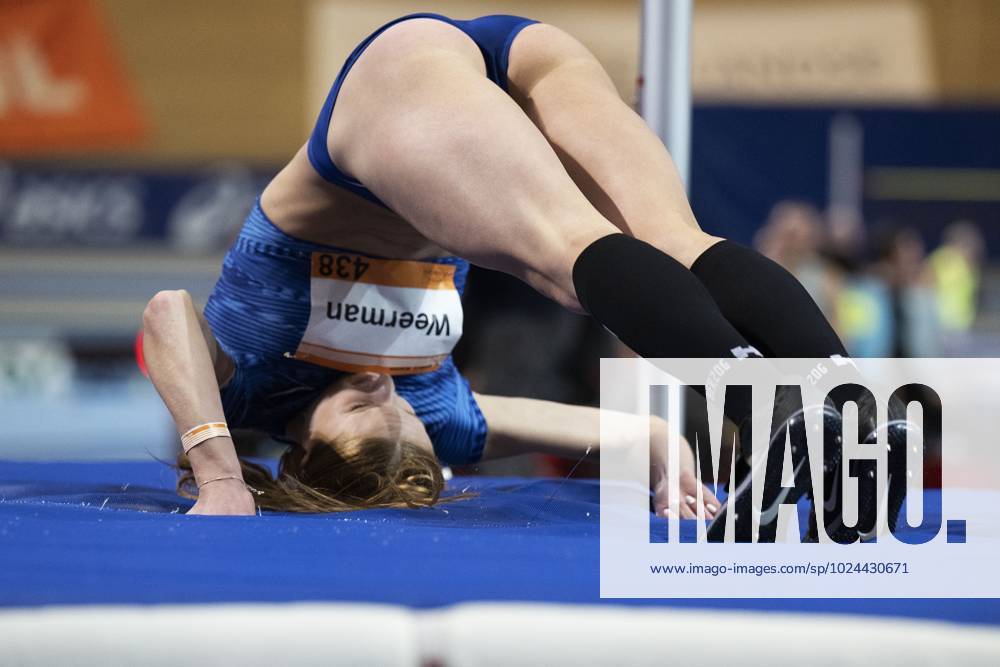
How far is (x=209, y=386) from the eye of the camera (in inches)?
58.4

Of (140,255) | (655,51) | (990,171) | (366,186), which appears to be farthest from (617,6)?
(366,186)

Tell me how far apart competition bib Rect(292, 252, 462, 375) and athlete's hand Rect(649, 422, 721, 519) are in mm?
385

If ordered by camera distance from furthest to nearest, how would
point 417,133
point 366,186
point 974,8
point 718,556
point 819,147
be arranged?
point 974,8 → point 819,147 → point 366,186 → point 417,133 → point 718,556

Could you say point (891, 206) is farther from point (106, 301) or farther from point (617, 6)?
point (106, 301)

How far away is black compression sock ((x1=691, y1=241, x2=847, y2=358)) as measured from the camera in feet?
3.83

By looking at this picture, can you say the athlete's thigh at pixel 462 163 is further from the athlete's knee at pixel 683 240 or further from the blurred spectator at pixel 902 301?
the blurred spectator at pixel 902 301

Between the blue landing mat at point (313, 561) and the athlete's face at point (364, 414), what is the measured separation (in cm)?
20

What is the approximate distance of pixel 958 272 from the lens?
247 inches

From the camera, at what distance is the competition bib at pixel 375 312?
165cm

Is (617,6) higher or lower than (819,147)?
higher

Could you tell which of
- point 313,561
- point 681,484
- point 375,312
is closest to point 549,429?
point 681,484

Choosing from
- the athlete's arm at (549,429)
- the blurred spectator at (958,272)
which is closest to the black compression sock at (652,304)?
the athlete's arm at (549,429)

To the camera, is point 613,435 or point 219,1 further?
point 219,1

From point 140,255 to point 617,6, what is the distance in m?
3.25
